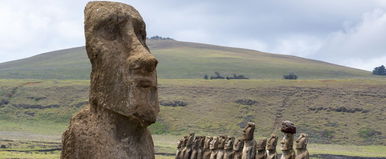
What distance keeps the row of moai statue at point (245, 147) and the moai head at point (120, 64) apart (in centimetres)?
473

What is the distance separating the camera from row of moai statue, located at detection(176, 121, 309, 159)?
12.9 meters

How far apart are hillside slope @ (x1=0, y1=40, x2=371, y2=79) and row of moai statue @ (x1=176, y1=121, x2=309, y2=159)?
360ft

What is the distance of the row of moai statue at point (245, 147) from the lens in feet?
42.4

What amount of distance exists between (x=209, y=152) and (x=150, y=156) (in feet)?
44.5

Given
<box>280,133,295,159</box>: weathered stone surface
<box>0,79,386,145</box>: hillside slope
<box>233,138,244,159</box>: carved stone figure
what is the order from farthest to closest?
<box>0,79,386,145</box>: hillside slope, <box>233,138,244,159</box>: carved stone figure, <box>280,133,295,159</box>: weathered stone surface

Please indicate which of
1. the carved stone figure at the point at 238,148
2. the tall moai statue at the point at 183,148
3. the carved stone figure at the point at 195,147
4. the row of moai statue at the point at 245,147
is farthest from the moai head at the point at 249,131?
the tall moai statue at the point at 183,148

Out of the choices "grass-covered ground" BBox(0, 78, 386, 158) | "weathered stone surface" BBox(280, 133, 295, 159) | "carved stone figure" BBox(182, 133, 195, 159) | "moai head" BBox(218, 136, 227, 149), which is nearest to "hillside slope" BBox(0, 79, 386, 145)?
"grass-covered ground" BBox(0, 78, 386, 158)

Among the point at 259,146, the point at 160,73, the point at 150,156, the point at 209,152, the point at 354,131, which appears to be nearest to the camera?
the point at 150,156

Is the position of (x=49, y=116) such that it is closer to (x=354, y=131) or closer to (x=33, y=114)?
(x=33, y=114)

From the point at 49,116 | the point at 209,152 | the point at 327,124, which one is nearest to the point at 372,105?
the point at 327,124

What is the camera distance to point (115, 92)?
28.3ft

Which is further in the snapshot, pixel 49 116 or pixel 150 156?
pixel 49 116

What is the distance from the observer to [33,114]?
8175cm

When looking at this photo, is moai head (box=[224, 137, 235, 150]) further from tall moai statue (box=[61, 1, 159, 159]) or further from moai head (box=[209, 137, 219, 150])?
tall moai statue (box=[61, 1, 159, 159])
